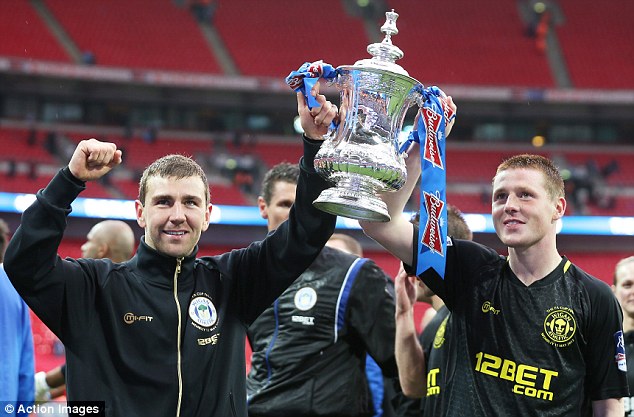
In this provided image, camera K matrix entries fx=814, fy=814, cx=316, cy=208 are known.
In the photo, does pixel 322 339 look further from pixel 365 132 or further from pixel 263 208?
pixel 365 132

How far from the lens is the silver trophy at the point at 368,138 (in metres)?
2.39

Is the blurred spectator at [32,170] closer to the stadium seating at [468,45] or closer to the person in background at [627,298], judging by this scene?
the stadium seating at [468,45]

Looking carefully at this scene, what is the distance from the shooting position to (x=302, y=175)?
8.71ft

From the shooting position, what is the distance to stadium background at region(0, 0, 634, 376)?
20.8m

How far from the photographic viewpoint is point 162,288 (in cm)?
258

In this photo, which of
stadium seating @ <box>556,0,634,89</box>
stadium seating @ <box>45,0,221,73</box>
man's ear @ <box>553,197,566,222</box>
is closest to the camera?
man's ear @ <box>553,197,566,222</box>

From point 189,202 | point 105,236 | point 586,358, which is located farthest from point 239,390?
point 105,236

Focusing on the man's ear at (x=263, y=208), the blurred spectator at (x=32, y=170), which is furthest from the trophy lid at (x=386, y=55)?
the blurred spectator at (x=32, y=170)

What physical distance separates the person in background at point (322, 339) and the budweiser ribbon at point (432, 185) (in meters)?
1.08

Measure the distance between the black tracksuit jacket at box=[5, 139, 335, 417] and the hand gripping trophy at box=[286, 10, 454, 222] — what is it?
0.58 feet

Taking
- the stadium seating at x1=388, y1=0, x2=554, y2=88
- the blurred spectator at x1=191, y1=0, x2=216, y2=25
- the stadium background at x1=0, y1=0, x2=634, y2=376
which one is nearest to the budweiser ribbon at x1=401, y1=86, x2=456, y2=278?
the stadium background at x1=0, y1=0, x2=634, y2=376

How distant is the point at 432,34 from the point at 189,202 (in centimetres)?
2140

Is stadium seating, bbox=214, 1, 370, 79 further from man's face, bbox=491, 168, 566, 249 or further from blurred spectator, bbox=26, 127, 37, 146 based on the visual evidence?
man's face, bbox=491, 168, 566, 249

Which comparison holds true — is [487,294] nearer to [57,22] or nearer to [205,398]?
[205,398]
